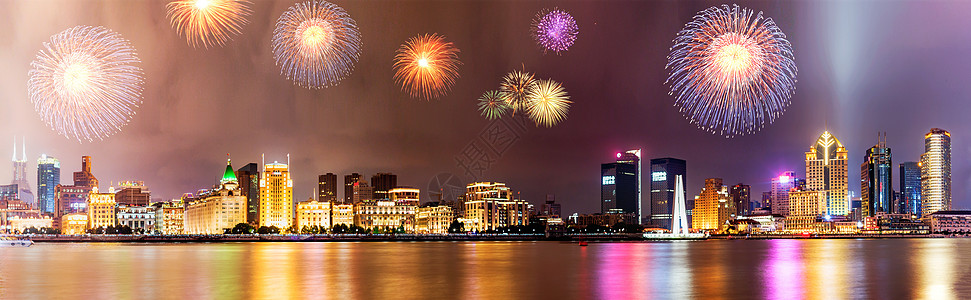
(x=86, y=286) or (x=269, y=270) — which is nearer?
(x=86, y=286)

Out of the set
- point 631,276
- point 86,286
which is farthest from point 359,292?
point 631,276

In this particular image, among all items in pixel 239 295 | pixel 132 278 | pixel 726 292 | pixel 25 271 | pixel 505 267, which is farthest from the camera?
pixel 505 267

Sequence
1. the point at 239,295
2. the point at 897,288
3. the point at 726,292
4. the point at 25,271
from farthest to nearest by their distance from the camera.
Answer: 1. the point at 25,271
2. the point at 897,288
3. the point at 726,292
4. the point at 239,295

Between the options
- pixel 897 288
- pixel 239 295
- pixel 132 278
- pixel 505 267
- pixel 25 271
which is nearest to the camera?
pixel 239 295

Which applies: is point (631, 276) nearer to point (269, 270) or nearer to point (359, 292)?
point (359, 292)

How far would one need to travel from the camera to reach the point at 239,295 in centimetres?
4959

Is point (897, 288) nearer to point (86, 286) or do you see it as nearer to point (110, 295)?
point (110, 295)

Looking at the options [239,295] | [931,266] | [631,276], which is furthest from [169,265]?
[931,266]

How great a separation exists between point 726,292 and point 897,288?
12.3 meters

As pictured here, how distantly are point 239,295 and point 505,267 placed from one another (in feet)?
109

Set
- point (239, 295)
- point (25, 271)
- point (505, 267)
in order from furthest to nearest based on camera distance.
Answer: point (505, 267), point (25, 271), point (239, 295)

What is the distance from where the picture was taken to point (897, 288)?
5681cm

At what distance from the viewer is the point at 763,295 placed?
51344mm

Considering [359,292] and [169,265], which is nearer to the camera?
[359,292]
